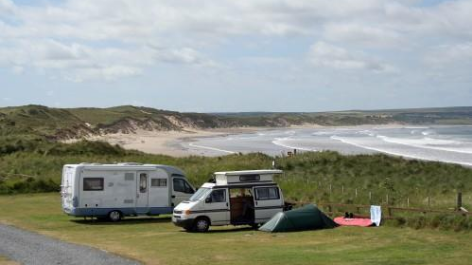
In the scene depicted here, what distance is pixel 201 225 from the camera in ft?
80.6

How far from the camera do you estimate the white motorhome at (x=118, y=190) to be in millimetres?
28250

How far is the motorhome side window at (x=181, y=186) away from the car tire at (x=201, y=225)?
5233mm

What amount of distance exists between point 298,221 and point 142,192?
27.4ft

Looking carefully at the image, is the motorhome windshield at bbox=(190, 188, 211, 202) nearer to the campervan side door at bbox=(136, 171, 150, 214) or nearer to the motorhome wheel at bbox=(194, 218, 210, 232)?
the motorhome wheel at bbox=(194, 218, 210, 232)

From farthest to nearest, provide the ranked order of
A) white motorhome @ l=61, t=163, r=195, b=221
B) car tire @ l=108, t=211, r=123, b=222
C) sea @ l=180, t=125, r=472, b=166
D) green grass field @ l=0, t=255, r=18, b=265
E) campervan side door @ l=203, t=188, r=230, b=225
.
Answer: sea @ l=180, t=125, r=472, b=166 < car tire @ l=108, t=211, r=123, b=222 < white motorhome @ l=61, t=163, r=195, b=221 < campervan side door @ l=203, t=188, r=230, b=225 < green grass field @ l=0, t=255, r=18, b=265

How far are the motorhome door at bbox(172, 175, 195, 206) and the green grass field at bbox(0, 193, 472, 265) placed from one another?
5.76 ft

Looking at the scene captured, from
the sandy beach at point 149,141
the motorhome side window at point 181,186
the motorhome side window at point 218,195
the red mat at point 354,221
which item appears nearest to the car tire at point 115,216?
the motorhome side window at point 181,186

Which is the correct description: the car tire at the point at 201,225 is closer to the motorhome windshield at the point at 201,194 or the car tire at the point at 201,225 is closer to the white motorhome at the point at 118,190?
the motorhome windshield at the point at 201,194

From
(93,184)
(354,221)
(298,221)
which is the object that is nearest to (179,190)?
(93,184)

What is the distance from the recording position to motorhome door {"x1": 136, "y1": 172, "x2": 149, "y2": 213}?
28953mm

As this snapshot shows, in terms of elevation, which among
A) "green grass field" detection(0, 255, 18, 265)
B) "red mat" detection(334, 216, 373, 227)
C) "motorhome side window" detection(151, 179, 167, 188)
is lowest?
"red mat" detection(334, 216, 373, 227)

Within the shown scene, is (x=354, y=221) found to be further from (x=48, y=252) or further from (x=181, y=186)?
(x=48, y=252)

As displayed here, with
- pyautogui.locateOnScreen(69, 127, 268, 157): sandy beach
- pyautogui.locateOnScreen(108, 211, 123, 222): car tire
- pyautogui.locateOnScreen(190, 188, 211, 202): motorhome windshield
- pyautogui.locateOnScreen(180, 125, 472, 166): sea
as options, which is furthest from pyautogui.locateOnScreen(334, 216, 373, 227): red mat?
pyautogui.locateOnScreen(69, 127, 268, 157): sandy beach

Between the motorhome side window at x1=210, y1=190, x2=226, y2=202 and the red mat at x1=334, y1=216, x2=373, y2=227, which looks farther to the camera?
the motorhome side window at x1=210, y1=190, x2=226, y2=202
